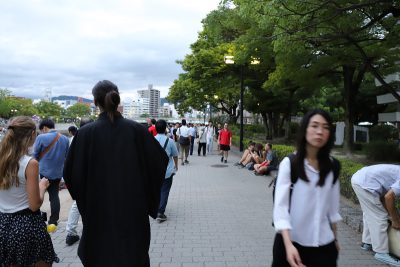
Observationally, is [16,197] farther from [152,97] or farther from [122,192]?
[152,97]

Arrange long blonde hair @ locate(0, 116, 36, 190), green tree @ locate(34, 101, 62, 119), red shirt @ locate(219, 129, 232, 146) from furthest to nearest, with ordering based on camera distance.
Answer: green tree @ locate(34, 101, 62, 119) → red shirt @ locate(219, 129, 232, 146) → long blonde hair @ locate(0, 116, 36, 190)

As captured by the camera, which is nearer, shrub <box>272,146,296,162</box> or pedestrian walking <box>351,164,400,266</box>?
pedestrian walking <box>351,164,400,266</box>

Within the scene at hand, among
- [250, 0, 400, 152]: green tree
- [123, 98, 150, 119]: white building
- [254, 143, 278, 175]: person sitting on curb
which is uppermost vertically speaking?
[123, 98, 150, 119]: white building

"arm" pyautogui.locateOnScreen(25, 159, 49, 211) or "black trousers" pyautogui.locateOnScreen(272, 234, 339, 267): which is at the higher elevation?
"arm" pyautogui.locateOnScreen(25, 159, 49, 211)

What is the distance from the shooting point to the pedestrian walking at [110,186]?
2.60 metres

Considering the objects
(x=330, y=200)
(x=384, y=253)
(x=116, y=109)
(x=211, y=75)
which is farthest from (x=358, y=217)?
(x=211, y=75)

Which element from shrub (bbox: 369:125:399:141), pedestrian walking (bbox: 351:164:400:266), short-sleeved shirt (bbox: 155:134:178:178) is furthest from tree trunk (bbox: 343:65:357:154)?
pedestrian walking (bbox: 351:164:400:266)

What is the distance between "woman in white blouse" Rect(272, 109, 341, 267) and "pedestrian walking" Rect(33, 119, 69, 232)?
422cm

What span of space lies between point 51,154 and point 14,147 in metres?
2.81

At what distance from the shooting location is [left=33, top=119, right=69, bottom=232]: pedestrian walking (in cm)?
573

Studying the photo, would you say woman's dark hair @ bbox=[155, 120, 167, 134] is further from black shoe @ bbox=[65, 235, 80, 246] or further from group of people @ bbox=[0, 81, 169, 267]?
group of people @ bbox=[0, 81, 169, 267]

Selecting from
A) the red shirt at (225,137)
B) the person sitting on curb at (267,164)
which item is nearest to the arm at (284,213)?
the person sitting on curb at (267,164)

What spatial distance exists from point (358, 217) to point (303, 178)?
4.41 meters

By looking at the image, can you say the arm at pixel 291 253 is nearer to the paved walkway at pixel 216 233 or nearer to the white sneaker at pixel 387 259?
the paved walkway at pixel 216 233
